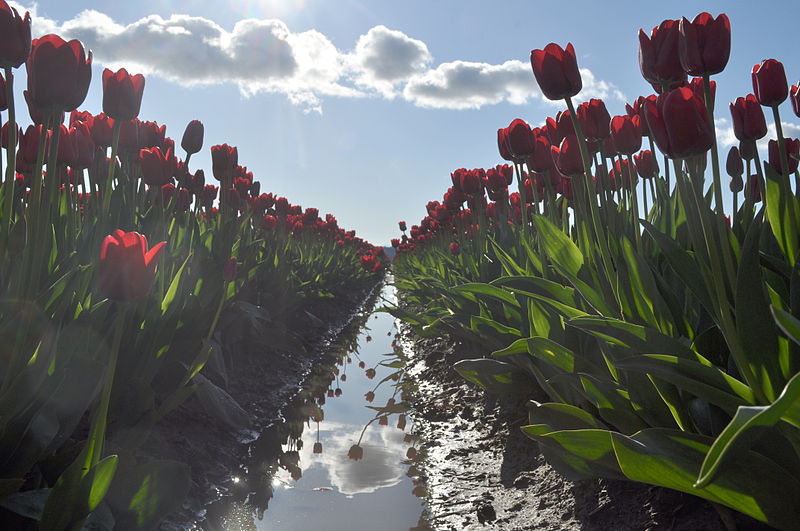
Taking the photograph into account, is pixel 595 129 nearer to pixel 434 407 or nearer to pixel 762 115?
pixel 762 115

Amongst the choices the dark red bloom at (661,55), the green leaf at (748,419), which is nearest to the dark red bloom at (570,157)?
the dark red bloom at (661,55)

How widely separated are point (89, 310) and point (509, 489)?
1.66 meters

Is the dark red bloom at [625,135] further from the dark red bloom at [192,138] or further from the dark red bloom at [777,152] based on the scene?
the dark red bloom at [192,138]

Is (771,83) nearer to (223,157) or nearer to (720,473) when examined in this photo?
(720,473)

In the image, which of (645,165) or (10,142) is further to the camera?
(645,165)

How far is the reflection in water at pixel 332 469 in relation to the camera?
230 centimetres

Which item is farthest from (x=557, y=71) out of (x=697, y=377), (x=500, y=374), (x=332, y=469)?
(x=332, y=469)

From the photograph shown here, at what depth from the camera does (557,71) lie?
6.15 feet

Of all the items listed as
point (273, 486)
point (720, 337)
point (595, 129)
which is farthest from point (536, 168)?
point (273, 486)

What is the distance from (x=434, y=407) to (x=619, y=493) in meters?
2.01

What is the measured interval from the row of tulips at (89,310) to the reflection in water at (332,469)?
1.50 ft

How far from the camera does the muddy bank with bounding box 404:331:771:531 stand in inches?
68.1

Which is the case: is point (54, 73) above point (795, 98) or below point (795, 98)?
above

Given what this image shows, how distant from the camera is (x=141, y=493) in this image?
5.35 feet
